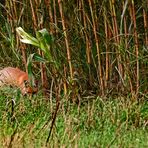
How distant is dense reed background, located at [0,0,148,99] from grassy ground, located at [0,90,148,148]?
0.85 ft

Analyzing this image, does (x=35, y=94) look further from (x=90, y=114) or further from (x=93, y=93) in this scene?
(x=90, y=114)

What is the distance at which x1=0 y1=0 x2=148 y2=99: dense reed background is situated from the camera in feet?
21.0

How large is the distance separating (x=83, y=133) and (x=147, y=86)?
4.50 ft

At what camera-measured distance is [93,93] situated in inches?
268

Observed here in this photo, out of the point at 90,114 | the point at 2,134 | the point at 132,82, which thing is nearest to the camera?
the point at 2,134

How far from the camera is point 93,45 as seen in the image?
Result: 691 cm

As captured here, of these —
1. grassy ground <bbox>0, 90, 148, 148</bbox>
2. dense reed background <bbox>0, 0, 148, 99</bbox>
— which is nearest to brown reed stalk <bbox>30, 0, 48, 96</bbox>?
dense reed background <bbox>0, 0, 148, 99</bbox>

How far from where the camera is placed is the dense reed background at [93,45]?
6.41 meters

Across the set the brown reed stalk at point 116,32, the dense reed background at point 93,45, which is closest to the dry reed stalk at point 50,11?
the dense reed background at point 93,45

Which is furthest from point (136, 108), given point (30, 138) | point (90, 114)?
point (30, 138)

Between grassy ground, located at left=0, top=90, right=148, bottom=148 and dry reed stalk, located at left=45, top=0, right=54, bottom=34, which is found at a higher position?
dry reed stalk, located at left=45, top=0, right=54, bottom=34

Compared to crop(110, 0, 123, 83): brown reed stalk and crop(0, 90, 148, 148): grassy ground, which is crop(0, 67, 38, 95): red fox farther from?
crop(110, 0, 123, 83): brown reed stalk

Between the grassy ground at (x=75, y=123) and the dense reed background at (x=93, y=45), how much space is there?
0.85ft

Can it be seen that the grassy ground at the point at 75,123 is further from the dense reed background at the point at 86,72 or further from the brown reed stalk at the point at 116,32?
the brown reed stalk at the point at 116,32
